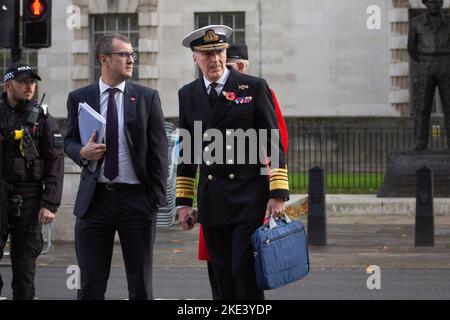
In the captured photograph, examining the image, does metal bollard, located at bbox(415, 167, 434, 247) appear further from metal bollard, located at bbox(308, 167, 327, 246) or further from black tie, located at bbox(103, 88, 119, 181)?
black tie, located at bbox(103, 88, 119, 181)

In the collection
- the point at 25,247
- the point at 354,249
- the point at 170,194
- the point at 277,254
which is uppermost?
the point at 277,254

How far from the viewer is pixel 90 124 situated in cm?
870

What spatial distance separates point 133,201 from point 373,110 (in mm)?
23490

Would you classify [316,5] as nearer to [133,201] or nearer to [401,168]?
[401,168]

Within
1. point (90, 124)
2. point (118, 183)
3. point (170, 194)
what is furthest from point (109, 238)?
point (170, 194)

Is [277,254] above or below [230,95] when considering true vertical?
below

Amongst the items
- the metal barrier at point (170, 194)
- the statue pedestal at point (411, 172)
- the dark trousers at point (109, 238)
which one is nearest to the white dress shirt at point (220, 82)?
the dark trousers at point (109, 238)

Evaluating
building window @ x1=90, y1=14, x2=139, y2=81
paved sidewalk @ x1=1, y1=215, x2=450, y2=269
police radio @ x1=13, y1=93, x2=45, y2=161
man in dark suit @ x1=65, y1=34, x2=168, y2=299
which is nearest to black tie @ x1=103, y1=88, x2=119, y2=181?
man in dark suit @ x1=65, y1=34, x2=168, y2=299

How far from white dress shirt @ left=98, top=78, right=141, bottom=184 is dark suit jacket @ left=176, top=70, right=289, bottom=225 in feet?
1.26

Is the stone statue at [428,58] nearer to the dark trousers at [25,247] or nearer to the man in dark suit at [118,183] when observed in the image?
the dark trousers at [25,247]

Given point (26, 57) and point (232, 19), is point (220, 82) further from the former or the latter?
point (26, 57)

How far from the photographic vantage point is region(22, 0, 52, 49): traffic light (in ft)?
52.4

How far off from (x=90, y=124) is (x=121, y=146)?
0.88ft
